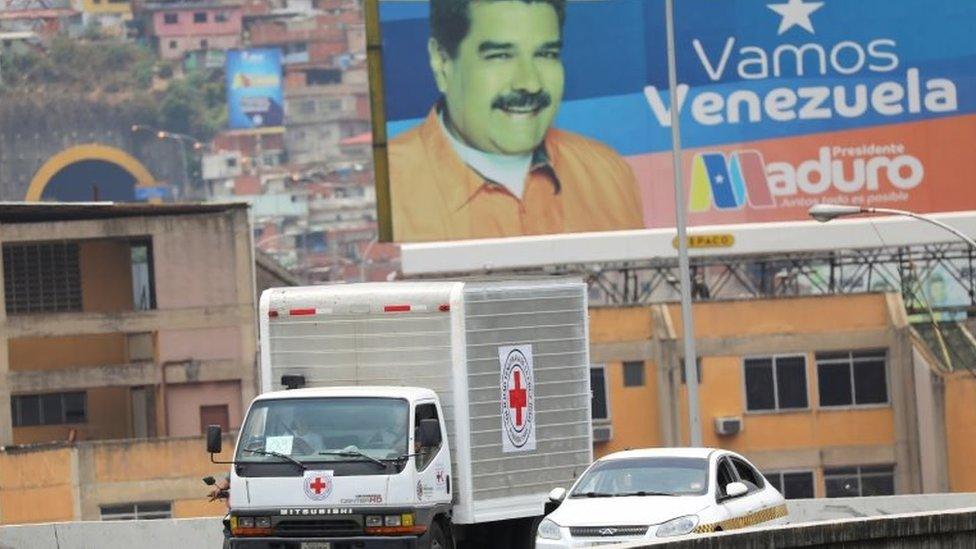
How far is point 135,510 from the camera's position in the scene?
56.1 m

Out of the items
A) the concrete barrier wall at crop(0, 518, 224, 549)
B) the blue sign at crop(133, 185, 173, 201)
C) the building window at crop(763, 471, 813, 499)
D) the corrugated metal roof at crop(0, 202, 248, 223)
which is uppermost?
the blue sign at crop(133, 185, 173, 201)

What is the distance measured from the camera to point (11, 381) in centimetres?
6228

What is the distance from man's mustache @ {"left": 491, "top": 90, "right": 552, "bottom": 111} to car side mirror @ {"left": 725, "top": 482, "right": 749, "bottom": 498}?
37794 mm

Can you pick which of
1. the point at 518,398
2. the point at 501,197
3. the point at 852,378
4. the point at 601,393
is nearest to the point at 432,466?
the point at 518,398

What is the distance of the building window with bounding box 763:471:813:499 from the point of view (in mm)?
58219

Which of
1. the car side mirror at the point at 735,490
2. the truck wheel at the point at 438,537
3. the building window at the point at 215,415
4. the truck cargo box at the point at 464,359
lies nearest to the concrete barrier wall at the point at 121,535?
the truck cargo box at the point at 464,359

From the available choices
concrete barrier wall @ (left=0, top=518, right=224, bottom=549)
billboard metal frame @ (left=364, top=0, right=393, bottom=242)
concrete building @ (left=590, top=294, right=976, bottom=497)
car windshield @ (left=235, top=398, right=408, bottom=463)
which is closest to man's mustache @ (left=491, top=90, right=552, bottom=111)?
billboard metal frame @ (left=364, top=0, right=393, bottom=242)

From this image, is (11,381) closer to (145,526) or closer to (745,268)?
(745,268)

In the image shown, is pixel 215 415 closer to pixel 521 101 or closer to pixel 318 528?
pixel 521 101

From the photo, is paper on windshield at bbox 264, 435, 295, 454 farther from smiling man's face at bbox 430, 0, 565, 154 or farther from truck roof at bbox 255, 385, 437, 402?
smiling man's face at bbox 430, 0, 565, 154

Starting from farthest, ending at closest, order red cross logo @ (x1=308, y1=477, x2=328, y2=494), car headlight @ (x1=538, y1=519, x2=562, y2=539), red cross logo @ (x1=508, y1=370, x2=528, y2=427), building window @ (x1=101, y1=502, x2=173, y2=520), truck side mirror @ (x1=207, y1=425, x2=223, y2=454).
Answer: building window @ (x1=101, y1=502, x2=173, y2=520), red cross logo @ (x1=508, y1=370, x2=528, y2=427), truck side mirror @ (x1=207, y1=425, x2=223, y2=454), red cross logo @ (x1=308, y1=477, x2=328, y2=494), car headlight @ (x1=538, y1=519, x2=562, y2=539)

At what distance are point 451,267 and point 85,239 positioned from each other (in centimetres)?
1107

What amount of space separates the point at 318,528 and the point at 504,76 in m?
38.4

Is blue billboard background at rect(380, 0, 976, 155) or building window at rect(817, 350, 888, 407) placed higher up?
blue billboard background at rect(380, 0, 976, 155)
